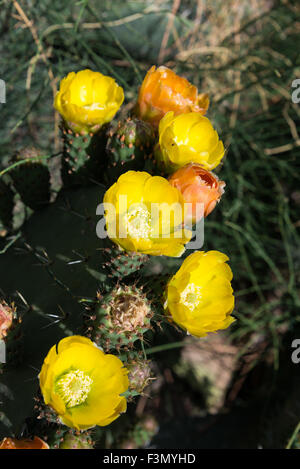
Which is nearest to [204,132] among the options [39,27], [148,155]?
[148,155]

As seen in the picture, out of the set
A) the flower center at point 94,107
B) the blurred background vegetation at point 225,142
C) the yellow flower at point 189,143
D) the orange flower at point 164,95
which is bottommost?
the blurred background vegetation at point 225,142

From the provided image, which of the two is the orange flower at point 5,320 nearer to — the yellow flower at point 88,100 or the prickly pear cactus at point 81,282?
the prickly pear cactus at point 81,282

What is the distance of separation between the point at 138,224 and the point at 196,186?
0.43 ft

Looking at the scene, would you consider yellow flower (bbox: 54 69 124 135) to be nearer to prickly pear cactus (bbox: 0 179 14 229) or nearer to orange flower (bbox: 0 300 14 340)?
prickly pear cactus (bbox: 0 179 14 229)

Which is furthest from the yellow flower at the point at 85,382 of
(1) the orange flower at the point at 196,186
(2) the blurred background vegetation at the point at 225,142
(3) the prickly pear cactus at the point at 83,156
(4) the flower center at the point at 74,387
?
(2) the blurred background vegetation at the point at 225,142

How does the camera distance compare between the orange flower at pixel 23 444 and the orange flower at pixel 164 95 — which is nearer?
the orange flower at pixel 23 444

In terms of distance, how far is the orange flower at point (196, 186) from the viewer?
31.4 inches

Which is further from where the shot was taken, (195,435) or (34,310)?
(195,435)

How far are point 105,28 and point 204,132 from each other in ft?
3.28

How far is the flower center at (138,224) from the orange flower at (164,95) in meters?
0.26

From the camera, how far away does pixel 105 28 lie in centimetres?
164

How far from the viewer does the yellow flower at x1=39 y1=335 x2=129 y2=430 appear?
0.70 meters

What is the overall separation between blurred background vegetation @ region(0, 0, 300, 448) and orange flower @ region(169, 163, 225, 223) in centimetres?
67
